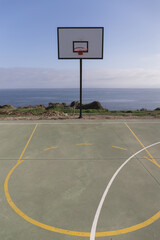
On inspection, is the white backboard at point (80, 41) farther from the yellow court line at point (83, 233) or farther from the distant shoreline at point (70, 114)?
the yellow court line at point (83, 233)

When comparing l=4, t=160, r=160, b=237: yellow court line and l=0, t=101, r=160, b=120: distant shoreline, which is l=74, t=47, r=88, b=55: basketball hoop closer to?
l=0, t=101, r=160, b=120: distant shoreline

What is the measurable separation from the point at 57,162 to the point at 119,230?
5.23 meters

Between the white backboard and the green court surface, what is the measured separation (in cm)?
943

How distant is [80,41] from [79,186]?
1576cm

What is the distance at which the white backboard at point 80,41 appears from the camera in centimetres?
1834

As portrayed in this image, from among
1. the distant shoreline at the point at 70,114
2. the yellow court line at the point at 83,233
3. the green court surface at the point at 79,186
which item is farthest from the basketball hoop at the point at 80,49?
the yellow court line at the point at 83,233

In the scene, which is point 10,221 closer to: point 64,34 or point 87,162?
point 87,162

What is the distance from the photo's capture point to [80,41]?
18625 mm

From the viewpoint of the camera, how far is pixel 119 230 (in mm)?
5371

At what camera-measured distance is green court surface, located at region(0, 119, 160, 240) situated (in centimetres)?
546

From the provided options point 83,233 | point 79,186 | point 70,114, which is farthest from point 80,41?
point 83,233

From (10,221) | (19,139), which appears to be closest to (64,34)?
(19,139)

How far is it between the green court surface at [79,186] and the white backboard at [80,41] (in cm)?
943

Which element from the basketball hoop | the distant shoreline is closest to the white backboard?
the basketball hoop
